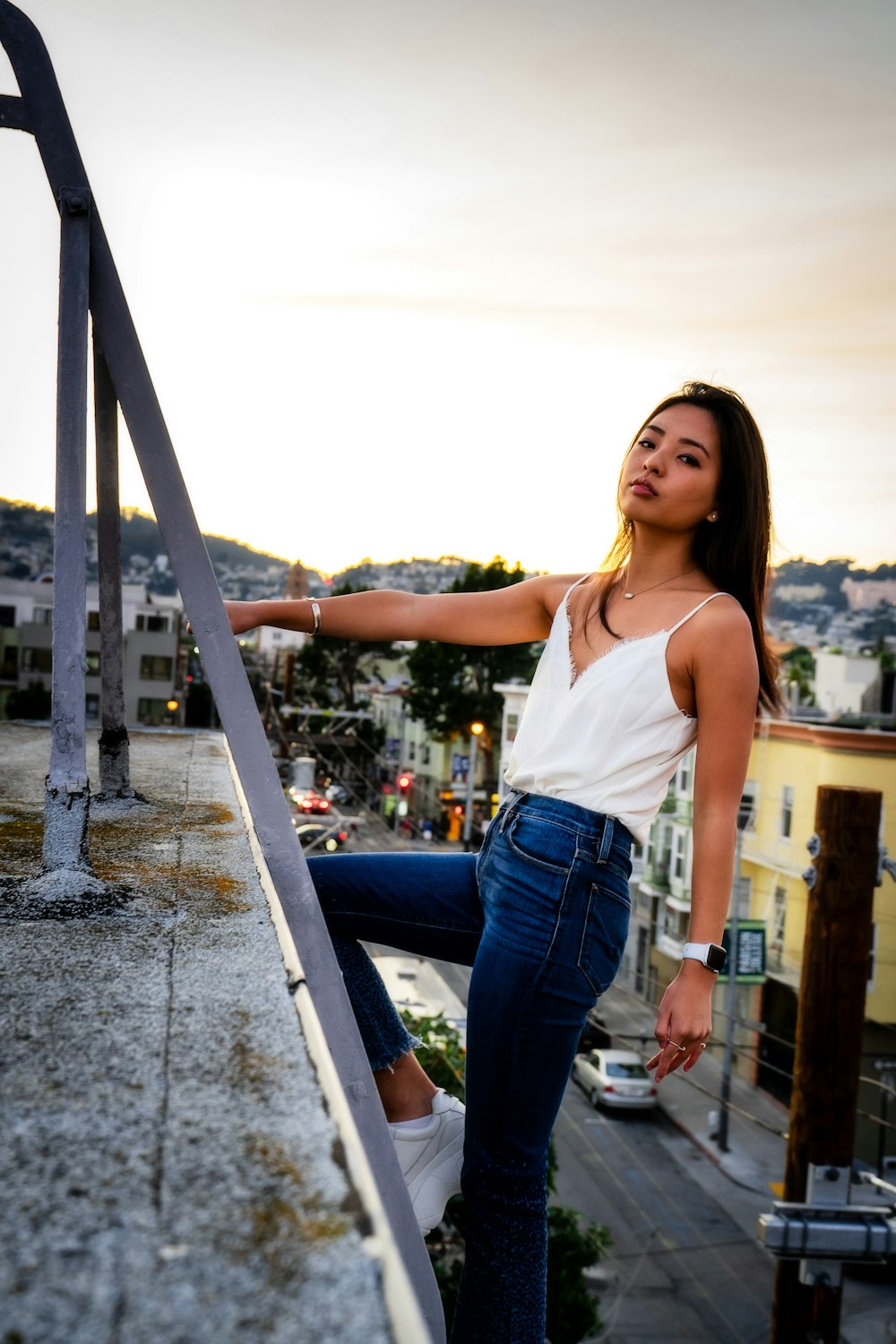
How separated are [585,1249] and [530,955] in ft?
31.8

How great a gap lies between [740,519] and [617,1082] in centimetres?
2209

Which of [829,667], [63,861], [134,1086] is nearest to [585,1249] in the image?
[63,861]

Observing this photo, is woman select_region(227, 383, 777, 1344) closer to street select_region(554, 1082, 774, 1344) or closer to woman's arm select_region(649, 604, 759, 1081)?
woman's arm select_region(649, 604, 759, 1081)

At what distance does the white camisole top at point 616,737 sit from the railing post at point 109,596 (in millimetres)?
1299

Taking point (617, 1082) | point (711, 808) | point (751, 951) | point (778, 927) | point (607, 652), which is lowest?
point (617, 1082)

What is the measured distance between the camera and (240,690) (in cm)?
204

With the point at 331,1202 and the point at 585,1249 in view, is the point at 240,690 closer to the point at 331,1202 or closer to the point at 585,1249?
the point at 331,1202

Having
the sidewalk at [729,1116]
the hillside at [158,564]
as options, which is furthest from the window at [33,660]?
the sidewalk at [729,1116]

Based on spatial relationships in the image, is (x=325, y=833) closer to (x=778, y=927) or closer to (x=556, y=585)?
(x=556, y=585)

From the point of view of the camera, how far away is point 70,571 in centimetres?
200

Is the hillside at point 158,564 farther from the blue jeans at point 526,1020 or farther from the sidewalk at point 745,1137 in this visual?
the sidewalk at point 745,1137

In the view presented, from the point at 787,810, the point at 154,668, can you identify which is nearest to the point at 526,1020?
the point at 787,810

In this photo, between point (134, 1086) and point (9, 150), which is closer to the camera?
point (134, 1086)

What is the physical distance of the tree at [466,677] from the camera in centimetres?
4384
